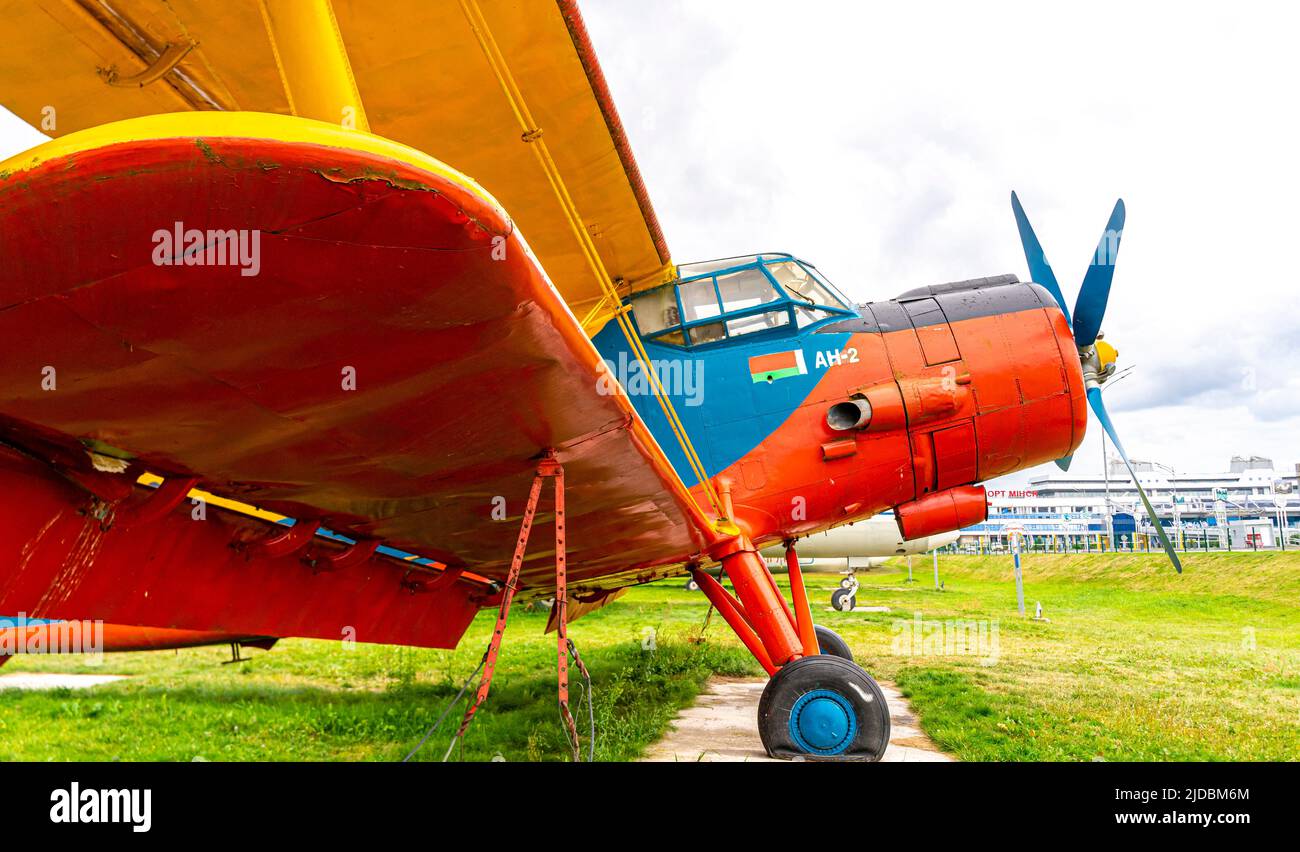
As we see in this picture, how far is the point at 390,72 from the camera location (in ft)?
14.3

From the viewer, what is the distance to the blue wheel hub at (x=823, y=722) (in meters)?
3.91

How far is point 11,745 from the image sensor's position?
15.6 ft

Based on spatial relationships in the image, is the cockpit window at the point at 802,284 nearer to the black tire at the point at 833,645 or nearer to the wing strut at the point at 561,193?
the wing strut at the point at 561,193

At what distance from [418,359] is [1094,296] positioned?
5.82 metres

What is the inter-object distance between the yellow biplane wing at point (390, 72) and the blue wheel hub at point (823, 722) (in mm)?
Result: 2639

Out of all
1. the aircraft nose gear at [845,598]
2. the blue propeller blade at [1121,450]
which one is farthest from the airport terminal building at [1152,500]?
the blue propeller blade at [1121,450]

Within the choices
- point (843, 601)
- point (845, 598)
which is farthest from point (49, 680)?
point (845, 598)

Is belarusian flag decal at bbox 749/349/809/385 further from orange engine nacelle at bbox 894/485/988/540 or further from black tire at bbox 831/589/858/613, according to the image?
black tire at bbox 831/589/858/613

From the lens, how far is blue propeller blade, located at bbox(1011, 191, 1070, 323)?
6.01m
